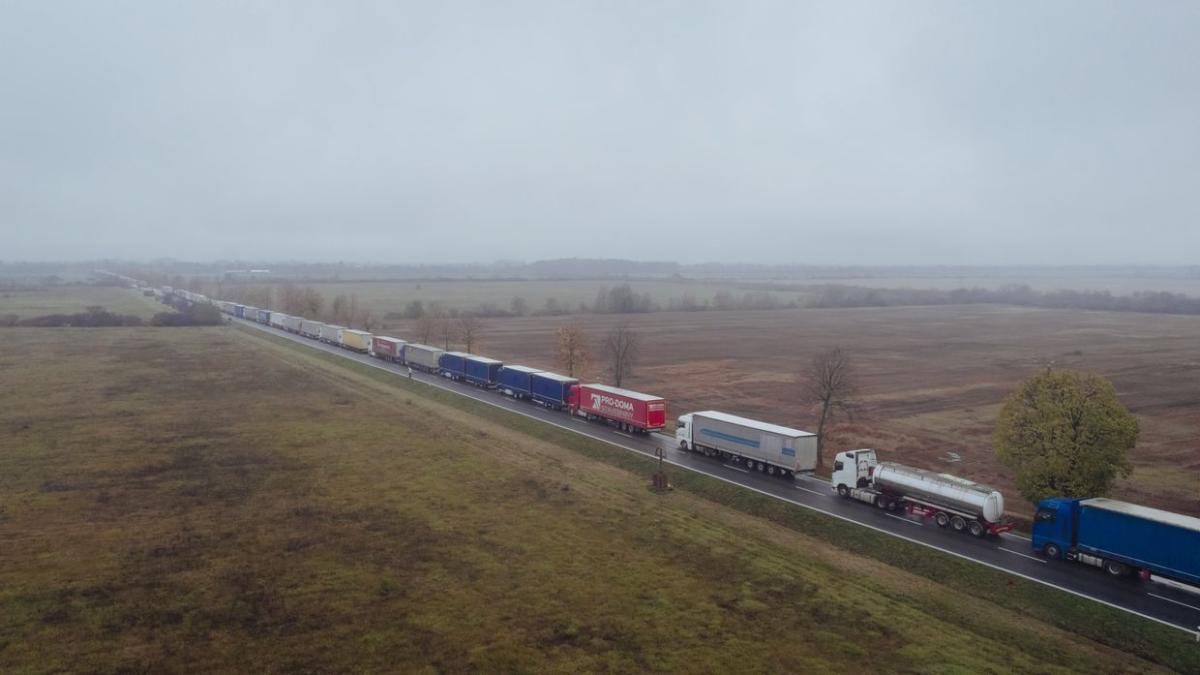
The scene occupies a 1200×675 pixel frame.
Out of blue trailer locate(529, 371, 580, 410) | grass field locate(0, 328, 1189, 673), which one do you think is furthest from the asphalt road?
blue trailer locate(529, 371, 580, 410)

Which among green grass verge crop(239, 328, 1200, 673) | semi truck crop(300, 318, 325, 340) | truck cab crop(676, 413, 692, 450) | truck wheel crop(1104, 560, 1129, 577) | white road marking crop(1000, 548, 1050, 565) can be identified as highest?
semi truck crop(300, 318, 325, 340)

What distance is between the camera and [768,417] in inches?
2191

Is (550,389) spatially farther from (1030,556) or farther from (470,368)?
(1030,556)

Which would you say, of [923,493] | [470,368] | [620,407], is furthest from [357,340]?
[923,493]

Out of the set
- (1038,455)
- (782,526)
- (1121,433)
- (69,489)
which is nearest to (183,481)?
(69,489)

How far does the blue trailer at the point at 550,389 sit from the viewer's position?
57.6 meters

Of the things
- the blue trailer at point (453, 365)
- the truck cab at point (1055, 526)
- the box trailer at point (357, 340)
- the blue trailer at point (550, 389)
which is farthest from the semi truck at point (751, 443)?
the box trailer at point (357, 340)

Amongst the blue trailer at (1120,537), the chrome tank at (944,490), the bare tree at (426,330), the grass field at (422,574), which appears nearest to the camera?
the grass field at (422,574)

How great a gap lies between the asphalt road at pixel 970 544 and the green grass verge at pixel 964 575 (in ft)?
2.69

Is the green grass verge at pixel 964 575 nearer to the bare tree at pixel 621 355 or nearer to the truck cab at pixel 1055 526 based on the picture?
the truck cab at pixel 1055 526

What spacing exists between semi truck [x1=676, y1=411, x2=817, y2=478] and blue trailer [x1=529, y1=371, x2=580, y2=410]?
Result: 518 inches

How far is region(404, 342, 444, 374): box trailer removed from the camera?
76.9m

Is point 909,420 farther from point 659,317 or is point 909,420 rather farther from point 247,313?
point 247,313

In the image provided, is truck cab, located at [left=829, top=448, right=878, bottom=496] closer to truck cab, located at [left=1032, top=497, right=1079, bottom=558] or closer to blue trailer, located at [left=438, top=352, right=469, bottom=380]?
truck cab, located at [left=1032, top=497, right=1079, bottom=558]
